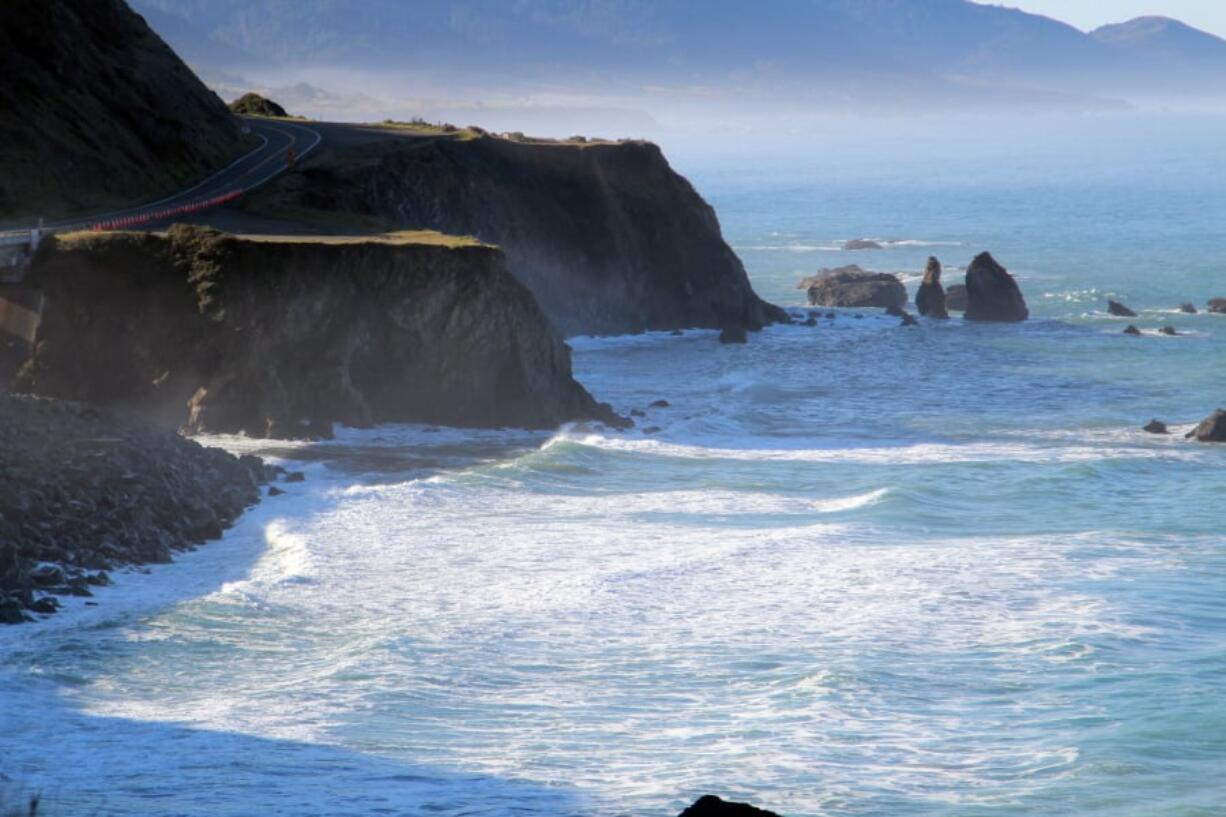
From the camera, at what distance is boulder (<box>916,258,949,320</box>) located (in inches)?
3610

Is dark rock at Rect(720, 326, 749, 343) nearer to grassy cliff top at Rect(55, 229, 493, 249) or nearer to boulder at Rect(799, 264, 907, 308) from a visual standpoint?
boulder at Rect(799, 264, 907, 308)

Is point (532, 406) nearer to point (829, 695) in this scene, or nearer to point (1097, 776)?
point (829, 695)

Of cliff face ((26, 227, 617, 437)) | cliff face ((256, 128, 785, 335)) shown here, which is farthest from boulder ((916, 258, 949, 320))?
cliff face ((26, 227, 617, 437))

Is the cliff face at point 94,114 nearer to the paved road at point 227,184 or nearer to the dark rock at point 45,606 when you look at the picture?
the paved road at point 227,184

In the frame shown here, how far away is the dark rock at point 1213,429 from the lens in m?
56.2

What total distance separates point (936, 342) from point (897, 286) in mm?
16340

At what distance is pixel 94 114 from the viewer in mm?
72062

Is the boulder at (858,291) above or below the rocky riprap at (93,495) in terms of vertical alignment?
above

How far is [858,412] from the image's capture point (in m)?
64.1

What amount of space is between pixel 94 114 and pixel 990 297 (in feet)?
141

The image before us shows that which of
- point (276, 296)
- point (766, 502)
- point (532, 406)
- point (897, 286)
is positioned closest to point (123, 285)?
point (276, 296)

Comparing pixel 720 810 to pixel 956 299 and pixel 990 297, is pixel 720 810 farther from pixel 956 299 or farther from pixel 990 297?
pixel 956 299

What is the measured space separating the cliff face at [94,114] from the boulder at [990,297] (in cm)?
3575

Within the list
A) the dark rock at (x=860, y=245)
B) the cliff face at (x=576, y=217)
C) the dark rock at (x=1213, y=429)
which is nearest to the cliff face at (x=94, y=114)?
the cliff face at (x=576, y=217)
